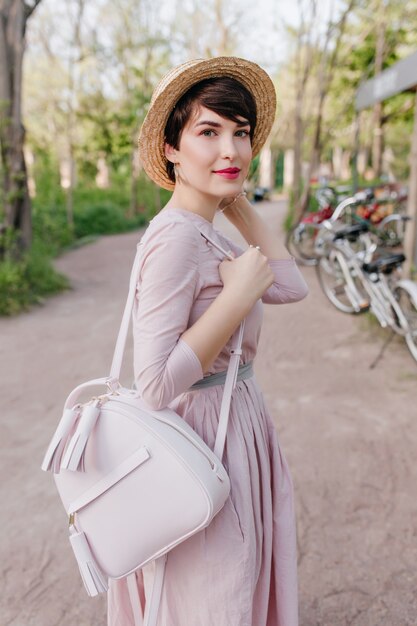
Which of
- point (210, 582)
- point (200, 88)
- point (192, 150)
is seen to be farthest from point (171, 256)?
point (210, 582)

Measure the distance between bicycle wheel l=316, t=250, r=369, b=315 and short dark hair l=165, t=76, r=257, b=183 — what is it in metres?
4.76

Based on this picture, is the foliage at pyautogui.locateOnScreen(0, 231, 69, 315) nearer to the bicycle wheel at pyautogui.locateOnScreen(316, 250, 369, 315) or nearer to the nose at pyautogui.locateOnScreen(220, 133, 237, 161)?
the bicycle wheel at pyautogui.locateOnScreen(316, 250, 369, 315)

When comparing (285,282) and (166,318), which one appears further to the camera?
(285,282)

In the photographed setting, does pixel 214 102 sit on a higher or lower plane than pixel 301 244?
higher

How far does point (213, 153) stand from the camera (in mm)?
1268

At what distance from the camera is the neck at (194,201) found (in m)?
1.34

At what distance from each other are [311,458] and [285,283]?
6.99 feet

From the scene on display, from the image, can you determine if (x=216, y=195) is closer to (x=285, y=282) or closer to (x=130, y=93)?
(x=285, y=282)

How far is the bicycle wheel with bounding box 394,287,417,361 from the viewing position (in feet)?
15.2

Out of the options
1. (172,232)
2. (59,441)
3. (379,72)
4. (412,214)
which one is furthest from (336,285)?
(379,72)

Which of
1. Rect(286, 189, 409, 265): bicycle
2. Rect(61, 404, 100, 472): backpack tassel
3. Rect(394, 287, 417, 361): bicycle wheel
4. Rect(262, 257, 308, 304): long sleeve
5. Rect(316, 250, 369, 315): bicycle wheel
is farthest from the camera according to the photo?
Rect(286, 189, 409, 265): bicycle

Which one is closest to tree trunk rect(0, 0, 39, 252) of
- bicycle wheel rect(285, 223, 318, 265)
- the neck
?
bicycle wheel rect(285, 223, 318, 265)

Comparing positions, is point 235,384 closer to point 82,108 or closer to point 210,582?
point 210,582

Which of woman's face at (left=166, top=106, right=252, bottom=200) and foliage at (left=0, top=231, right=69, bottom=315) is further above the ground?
woman's face at (left=166, top=106, right=252, bottom=200)
